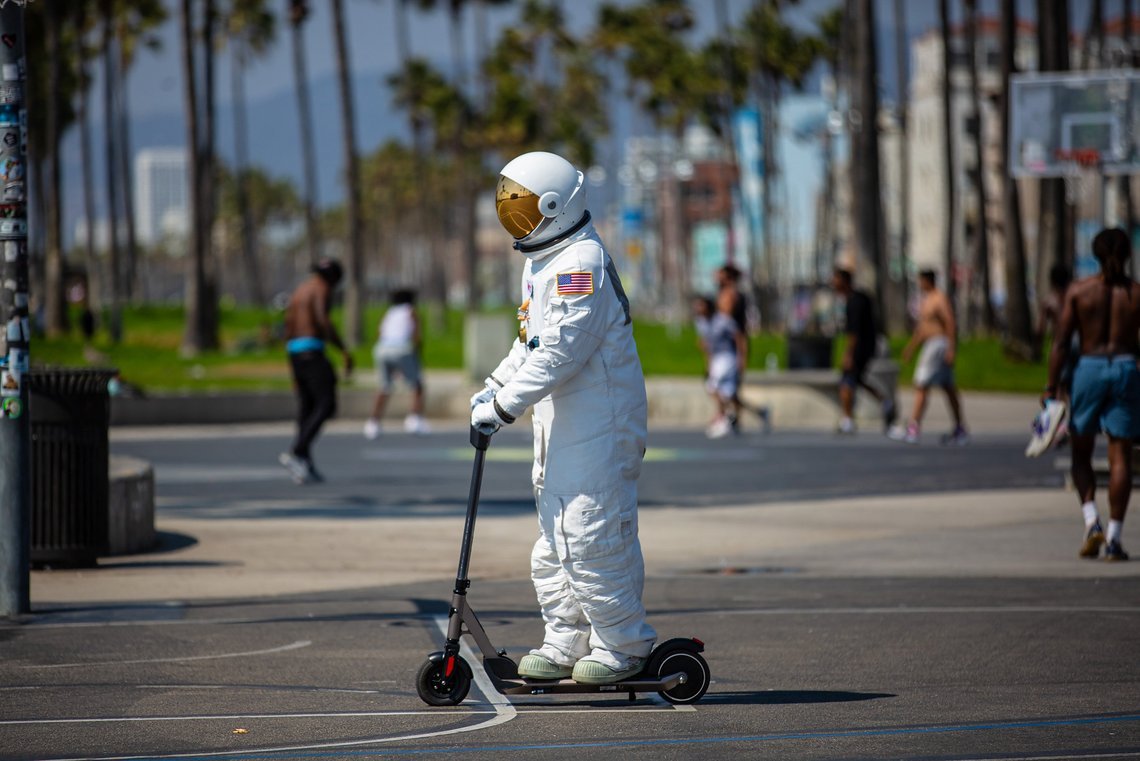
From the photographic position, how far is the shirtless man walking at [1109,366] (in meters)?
10.6

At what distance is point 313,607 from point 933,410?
18196 millimetres

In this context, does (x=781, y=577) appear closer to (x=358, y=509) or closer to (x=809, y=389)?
(x=358, y=509)

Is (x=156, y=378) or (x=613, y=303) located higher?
(x=613, y=303)

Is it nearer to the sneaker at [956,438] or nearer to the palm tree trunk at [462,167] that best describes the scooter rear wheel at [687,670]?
the sneaker at [956,438]

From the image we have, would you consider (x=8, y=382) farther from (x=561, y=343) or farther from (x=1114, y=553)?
(x=1114, y=553)

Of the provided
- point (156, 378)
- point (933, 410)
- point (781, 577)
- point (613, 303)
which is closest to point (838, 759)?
point (613, 303)

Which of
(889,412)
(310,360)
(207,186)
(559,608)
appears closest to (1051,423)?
(559,608)

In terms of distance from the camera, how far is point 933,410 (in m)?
26.2

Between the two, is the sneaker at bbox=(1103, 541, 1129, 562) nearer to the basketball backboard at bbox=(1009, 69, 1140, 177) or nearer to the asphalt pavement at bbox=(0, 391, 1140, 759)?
the asphalt pavement at bbox=(0, 391, 1140, 759)

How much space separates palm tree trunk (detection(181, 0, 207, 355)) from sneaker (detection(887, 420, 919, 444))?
23100 mm

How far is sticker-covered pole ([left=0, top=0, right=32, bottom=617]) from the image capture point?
8.66 m

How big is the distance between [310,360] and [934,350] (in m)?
7.35

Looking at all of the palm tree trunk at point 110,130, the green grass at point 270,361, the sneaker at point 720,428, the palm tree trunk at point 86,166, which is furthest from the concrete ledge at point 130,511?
the palm tree trunk at point 86,166

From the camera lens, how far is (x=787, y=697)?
6.79m
